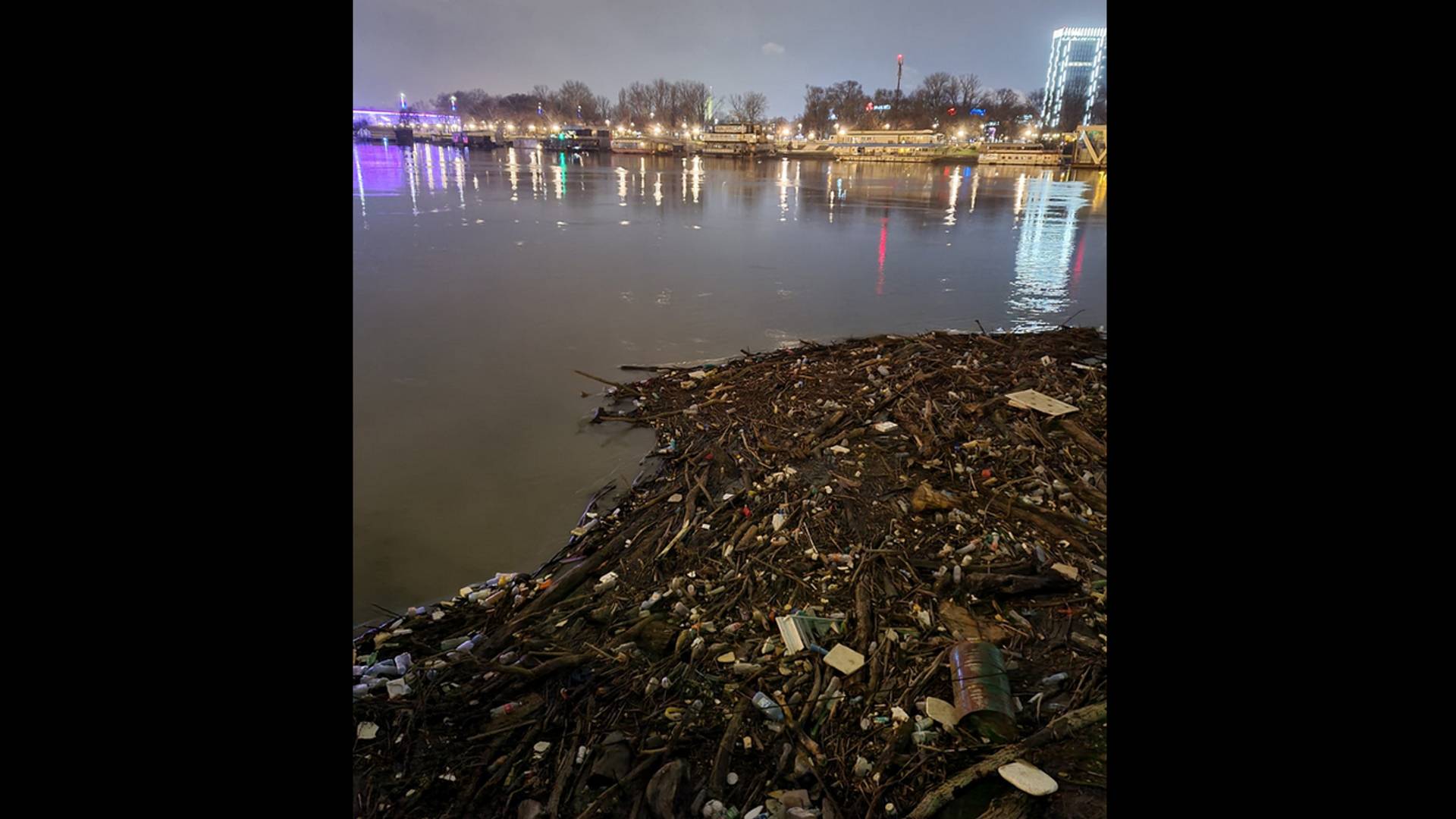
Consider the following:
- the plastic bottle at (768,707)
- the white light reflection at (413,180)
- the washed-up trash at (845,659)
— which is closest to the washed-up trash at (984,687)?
the washed-up trash at (845,659)

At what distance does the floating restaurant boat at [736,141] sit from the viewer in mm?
74938

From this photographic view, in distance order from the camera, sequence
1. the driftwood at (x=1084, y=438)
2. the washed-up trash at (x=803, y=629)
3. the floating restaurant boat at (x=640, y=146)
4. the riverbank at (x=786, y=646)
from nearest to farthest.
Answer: the riverbank at (x=786, y=646), the washed-up trash at (x=803, y=629), the driftwood at (x=1084, y=438), the floating restaurant boat at (x=640, y=146)

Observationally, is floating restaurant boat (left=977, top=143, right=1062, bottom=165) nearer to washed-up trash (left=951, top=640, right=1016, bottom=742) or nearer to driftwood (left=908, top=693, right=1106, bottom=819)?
washed-up trash (left=951, top=640, right=1016, bottom=742)

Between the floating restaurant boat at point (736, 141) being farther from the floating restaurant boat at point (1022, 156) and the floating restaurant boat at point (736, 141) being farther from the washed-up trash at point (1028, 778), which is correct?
the washed-up trash at point (1028, 778)

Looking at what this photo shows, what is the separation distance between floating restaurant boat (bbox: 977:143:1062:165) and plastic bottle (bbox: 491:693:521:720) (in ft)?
212

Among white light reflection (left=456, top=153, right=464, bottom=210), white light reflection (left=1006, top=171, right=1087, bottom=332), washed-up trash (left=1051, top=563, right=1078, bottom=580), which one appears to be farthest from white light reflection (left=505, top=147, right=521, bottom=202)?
washed-up trash (left=1051, top=563, right=1078, bottom=580)

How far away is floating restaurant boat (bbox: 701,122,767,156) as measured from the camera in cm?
7494

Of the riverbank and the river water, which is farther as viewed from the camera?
the river water

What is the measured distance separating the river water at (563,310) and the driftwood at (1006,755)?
2.55m

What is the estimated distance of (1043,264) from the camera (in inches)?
473

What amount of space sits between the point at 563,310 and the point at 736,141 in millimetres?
75842
